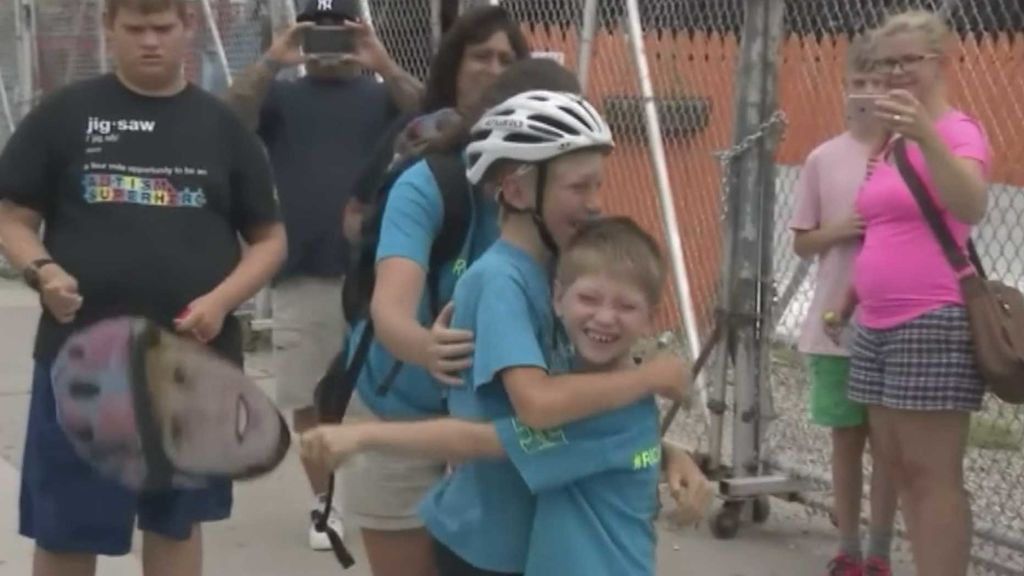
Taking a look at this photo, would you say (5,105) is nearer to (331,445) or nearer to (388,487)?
(388,487)

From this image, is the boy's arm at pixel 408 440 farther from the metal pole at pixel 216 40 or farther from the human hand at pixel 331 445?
the metal pole at pixel 216 40

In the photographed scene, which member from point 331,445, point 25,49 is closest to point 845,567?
point 331,445

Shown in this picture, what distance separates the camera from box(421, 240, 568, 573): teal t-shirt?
2.74 meters

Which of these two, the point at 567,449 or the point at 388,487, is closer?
the point at 567,449

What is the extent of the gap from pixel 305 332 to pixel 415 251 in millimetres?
2339

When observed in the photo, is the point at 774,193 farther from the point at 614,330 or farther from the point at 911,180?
the point at 614,330

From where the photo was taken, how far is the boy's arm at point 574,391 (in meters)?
2.68

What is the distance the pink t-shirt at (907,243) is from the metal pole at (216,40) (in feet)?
16.9

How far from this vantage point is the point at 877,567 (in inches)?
191

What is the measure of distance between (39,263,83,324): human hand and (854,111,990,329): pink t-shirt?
6.52ft

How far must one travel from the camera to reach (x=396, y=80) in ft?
16.2

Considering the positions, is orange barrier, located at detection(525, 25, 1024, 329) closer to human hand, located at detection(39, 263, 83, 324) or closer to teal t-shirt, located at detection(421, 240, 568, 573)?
human hand, located at detection(39, 263, 83, 324)

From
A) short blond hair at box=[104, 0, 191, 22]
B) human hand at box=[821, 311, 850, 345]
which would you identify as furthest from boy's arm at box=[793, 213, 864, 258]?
short blond hair at box=[104, 0, 191, 22]

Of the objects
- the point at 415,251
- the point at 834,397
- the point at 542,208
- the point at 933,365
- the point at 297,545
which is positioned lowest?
the point at 297,545
